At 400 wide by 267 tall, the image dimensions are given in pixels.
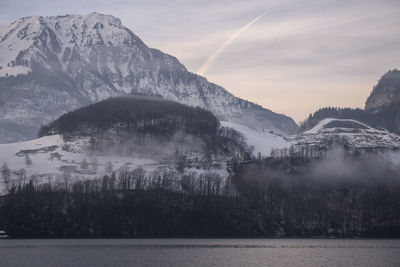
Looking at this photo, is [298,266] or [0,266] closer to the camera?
[0,266]

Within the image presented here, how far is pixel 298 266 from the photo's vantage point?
199375mm

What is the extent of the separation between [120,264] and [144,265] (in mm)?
6967

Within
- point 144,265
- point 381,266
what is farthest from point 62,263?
point 381,266

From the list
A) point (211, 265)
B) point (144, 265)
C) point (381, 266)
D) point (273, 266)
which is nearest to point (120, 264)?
point (144, 265)

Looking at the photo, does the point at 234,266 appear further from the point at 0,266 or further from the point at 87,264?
the point at 0,266

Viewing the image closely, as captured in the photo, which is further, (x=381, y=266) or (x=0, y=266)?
(x=381, y=266)

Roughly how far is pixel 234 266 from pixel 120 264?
106 feet

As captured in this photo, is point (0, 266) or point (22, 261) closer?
point (0, 266)

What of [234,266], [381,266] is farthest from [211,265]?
[381,266]

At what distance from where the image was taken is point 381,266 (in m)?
200

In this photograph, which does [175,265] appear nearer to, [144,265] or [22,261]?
[144,265]

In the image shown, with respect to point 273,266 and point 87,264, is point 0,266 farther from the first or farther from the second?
point 273,266

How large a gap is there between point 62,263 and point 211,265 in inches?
1658

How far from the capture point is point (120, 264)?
7721 inches
